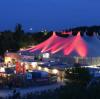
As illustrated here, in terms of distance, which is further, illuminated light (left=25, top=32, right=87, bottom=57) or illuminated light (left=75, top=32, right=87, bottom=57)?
illuminated light (left=25, top=32, right=87, bottom=57)

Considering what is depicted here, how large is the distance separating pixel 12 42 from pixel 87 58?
47.3 ft

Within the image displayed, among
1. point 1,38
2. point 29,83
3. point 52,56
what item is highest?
point 1,38

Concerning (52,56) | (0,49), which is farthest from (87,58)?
(0,49)

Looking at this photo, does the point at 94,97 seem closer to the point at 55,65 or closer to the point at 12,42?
the point at 55,65

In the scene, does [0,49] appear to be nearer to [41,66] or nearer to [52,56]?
[52,56]

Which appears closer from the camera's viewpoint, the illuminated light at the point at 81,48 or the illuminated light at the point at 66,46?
the illuminated light at the point at 81,48

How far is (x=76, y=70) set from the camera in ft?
52.8

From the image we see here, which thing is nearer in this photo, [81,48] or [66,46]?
[81,48]

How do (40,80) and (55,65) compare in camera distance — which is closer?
(40,80)

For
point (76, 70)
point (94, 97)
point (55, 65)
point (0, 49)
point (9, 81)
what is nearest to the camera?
point (94, 97)

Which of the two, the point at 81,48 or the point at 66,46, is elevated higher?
the point at 66,46

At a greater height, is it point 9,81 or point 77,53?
point 77,53

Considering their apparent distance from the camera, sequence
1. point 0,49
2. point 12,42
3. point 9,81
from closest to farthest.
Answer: point 9,81 < point 0,49 < point 12,42

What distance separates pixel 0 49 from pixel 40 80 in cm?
1633
